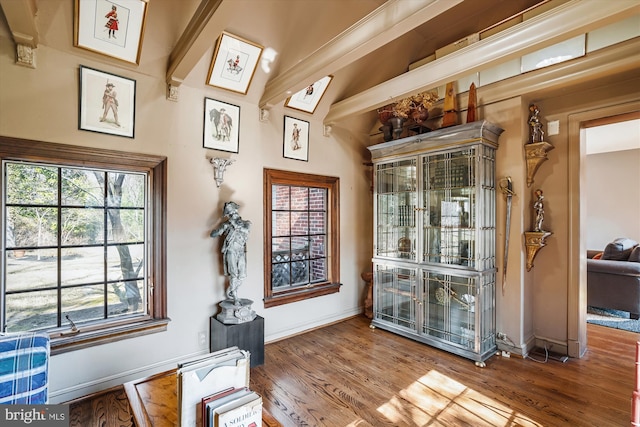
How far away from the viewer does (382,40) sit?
1.95 meters

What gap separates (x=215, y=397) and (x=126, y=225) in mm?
1899

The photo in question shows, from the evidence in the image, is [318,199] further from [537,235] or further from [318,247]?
[537,235]

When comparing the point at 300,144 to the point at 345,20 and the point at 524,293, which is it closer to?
the point at 345,20

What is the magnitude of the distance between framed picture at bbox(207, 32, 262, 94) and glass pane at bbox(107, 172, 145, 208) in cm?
110

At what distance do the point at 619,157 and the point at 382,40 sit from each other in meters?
7.35

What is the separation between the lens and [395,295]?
11.9ft

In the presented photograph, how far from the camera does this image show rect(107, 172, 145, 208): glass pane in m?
2.49

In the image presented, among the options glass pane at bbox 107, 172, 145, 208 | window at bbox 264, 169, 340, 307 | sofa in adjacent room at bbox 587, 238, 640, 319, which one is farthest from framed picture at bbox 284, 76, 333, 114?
sofa in adjacent room at bbox 587, 238, 640, 319

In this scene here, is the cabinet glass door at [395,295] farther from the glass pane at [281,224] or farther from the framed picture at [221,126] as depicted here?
the framed picture at [221,126]

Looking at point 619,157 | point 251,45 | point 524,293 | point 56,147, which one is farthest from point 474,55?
point 619,157

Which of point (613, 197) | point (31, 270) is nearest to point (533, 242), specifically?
point (31, 270)

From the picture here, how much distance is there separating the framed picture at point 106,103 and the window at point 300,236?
136cm

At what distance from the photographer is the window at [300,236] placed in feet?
11.0

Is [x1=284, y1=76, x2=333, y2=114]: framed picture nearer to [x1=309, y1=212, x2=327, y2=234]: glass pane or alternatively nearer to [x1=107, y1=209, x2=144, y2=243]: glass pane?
[x1=309, y1=212, x2=327, y2=234]: glass pane
